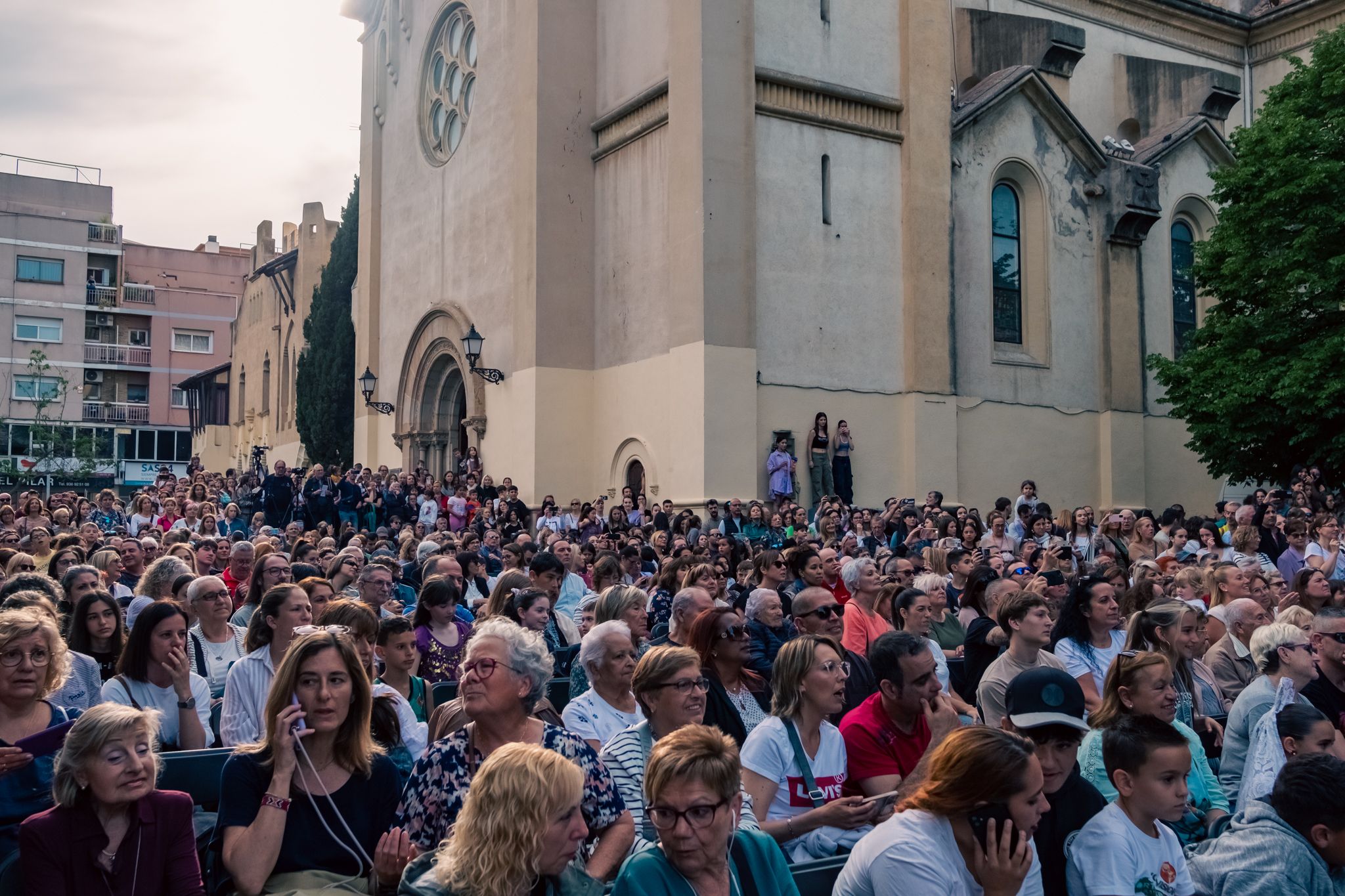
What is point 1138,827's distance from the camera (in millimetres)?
4512

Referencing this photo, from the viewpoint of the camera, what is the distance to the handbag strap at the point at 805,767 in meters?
5.48

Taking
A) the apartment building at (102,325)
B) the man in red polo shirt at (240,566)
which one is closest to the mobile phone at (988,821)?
the man in red polo shirt at (240,566)

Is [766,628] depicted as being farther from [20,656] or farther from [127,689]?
[20,656]

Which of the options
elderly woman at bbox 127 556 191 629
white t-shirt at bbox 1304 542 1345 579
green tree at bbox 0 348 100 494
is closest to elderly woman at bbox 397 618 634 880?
elderly woman at bbox 127 556 191 629

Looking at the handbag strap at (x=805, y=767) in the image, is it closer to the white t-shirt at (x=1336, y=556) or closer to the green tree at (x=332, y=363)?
the white t-shirt at (x=1336, y=556)

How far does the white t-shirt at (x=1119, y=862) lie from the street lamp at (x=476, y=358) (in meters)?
21.5

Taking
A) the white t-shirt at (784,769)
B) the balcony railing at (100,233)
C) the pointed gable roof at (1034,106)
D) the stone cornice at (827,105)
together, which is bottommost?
the white t-shirt at (784,769)

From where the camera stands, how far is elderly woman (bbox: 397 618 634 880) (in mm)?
4418

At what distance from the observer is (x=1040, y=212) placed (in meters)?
25.3

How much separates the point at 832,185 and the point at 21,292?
50545 millimetres

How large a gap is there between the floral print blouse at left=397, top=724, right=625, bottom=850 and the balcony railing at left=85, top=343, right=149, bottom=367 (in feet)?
212

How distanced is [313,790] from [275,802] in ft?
0.50

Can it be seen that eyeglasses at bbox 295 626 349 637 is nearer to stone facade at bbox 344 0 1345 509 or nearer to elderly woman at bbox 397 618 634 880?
elderly woman at bbox 397 618 634 880

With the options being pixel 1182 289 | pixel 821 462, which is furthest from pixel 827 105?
pixel 1182 289
